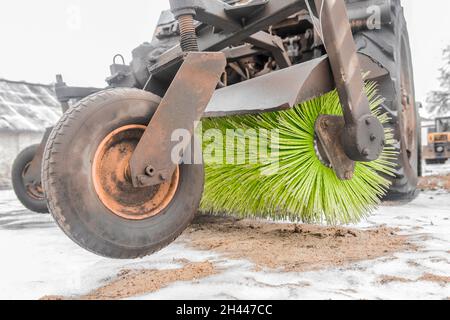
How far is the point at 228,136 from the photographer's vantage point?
1.93m

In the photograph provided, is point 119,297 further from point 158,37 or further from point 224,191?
point 158,37

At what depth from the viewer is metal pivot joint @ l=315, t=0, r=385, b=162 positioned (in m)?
1.59

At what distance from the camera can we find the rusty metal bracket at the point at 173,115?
125 centimetres

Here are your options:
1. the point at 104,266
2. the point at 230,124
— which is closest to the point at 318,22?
the point at 230,124

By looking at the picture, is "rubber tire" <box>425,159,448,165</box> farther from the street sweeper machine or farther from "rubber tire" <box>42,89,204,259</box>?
"rubber tire" <box>42,89,204,259</box>

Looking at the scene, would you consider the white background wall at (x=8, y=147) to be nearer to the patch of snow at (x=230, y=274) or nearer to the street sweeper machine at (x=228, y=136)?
the patch of snow at (x=230, y=274)

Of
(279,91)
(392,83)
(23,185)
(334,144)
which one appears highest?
(392,83)

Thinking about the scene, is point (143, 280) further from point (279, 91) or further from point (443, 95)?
point (443, 95)

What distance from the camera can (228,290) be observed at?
→ 1187 millimetres

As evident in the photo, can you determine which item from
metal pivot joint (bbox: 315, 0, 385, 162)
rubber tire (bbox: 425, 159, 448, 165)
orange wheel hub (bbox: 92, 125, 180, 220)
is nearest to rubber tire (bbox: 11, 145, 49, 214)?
orange wheel hub (bbox: 92, 125, 180, 220)

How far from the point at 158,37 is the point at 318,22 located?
2.19 metres

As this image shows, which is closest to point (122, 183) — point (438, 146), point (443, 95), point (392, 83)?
point (392, 83)

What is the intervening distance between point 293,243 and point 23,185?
2.33m

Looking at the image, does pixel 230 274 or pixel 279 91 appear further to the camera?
pixel 279 91
